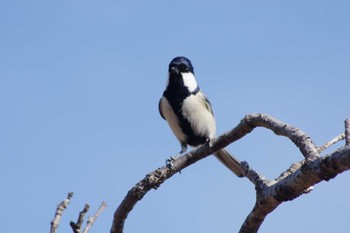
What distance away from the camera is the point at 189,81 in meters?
6.71

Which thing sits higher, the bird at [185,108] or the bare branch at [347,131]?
the bird at [185,108]

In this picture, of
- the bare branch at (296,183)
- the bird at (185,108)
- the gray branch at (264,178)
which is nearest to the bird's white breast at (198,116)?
the bird at (185,108)

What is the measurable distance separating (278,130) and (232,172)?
2.85 meters

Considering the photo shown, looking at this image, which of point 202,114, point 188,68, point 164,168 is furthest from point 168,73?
point 164,168

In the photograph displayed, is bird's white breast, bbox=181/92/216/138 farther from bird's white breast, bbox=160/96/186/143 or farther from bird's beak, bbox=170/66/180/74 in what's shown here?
bird's beak, bbox=170/66/180/74

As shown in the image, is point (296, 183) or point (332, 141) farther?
point (332, 141)

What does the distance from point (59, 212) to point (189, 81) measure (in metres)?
4.22

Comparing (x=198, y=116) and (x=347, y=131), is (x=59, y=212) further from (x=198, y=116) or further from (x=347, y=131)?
(x=198, y=116)

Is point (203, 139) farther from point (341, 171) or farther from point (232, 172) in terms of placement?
point (341, 171)

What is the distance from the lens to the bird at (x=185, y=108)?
21.2 ft

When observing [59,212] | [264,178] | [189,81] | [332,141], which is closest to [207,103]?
[189,81]

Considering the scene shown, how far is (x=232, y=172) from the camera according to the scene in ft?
20.1

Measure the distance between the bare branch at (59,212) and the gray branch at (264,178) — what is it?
0.90 m

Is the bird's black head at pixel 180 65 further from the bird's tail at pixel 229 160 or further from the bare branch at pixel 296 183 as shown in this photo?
the bare branch at pixel 296 183
